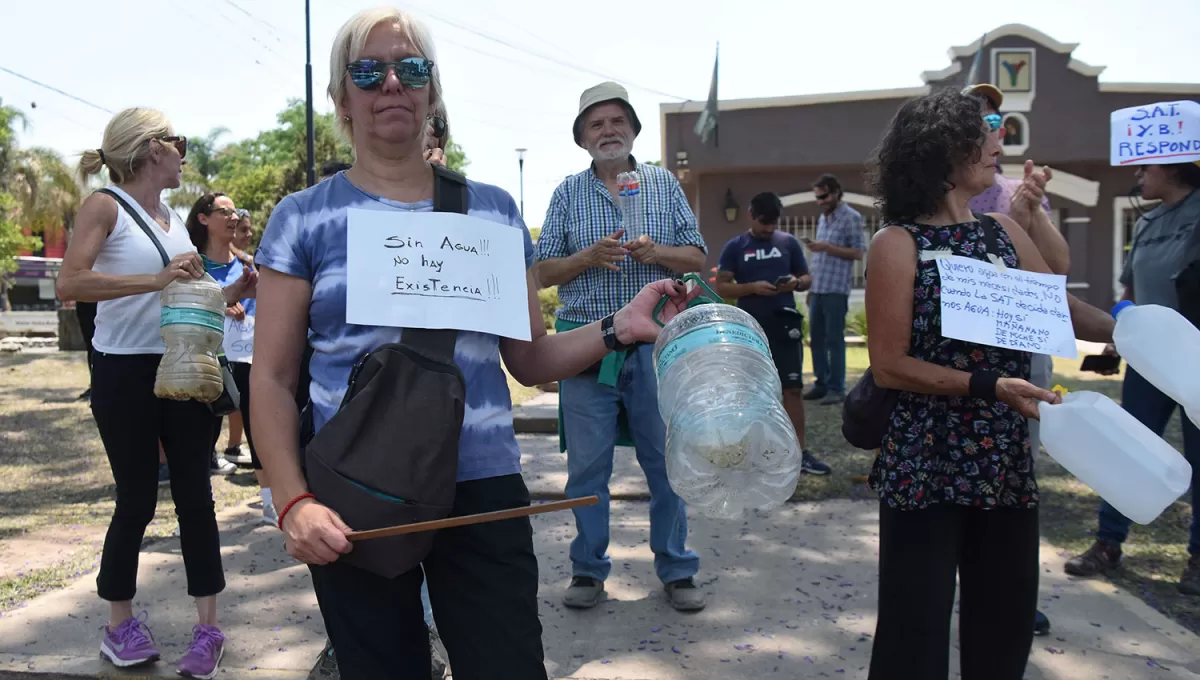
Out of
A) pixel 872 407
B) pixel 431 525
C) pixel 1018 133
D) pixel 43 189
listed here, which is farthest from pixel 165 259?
pixel 43 189

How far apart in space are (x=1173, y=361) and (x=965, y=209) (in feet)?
2.34

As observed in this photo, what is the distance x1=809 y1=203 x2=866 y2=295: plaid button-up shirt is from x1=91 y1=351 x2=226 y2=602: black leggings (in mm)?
7288

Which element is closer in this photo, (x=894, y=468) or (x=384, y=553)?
(x=384, y=553)

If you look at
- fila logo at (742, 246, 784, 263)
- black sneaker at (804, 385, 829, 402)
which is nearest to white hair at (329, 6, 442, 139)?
fila logo at (742, 246, 784, 263)

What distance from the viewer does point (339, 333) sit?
77.8 inches

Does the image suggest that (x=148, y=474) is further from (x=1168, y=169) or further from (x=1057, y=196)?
(x=1057, y=196)

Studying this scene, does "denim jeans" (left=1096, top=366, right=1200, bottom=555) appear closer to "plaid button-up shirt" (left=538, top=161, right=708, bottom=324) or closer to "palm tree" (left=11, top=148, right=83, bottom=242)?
"plaid button-up shirt" (left=538, top=161, right=708, bottom=324)

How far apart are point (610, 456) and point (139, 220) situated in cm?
220

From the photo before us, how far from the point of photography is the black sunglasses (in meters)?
3.63

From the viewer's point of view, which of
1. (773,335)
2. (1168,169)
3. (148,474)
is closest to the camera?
(148,474)

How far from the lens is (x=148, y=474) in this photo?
3461 mm

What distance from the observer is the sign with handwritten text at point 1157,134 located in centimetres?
389

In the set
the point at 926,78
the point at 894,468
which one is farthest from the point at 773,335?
the point at 926,78

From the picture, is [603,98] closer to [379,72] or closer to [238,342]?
[379,72]
